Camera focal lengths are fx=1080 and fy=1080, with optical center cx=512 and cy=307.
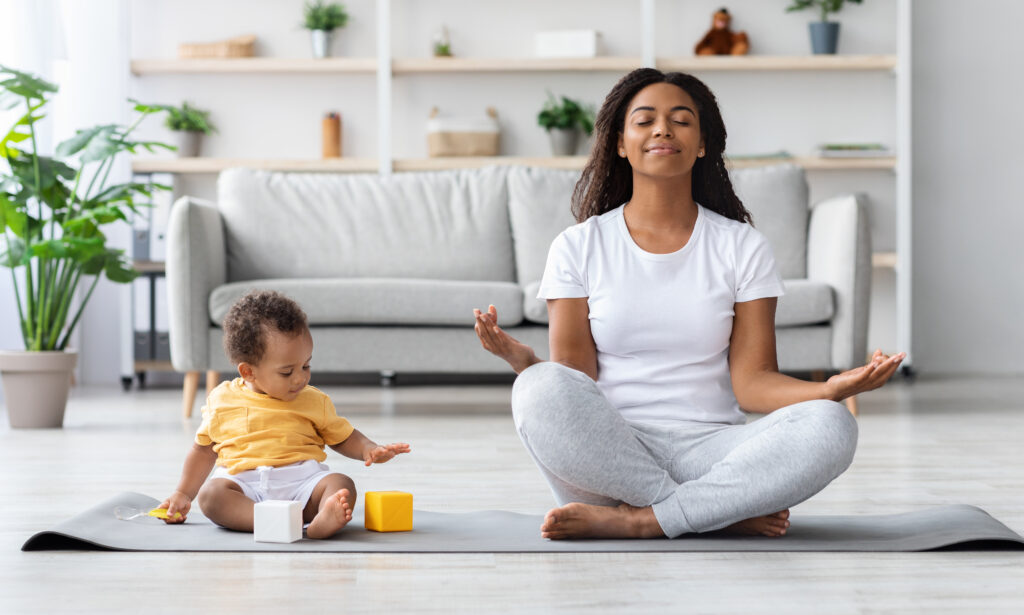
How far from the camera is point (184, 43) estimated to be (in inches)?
186

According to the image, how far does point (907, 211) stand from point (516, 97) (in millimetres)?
1747

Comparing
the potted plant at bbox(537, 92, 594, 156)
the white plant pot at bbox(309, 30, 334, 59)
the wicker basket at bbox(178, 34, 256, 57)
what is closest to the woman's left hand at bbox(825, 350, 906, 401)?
the potted plant at bbox(537, 92, 594, 156)

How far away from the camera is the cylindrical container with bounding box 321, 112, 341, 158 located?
471 cm

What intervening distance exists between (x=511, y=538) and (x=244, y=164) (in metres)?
3.38

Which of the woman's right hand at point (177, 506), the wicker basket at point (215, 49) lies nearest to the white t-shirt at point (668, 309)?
the woman's right hand at point (177, 506)

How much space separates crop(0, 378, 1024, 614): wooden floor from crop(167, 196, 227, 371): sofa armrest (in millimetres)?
271

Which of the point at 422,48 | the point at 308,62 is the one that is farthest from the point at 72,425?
the point at 422,48

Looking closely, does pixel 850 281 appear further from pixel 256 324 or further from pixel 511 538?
pixel 256 324

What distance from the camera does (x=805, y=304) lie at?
3.21 m

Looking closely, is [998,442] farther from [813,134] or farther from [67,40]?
[67,40]

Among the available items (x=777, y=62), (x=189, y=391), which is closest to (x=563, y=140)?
(x=777, y=62)

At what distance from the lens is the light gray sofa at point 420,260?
3.18 meters

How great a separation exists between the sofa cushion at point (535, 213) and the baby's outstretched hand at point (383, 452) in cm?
207

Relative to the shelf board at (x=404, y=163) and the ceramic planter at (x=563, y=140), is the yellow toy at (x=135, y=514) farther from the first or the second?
the ceramic planter at (x=563, y=140)
